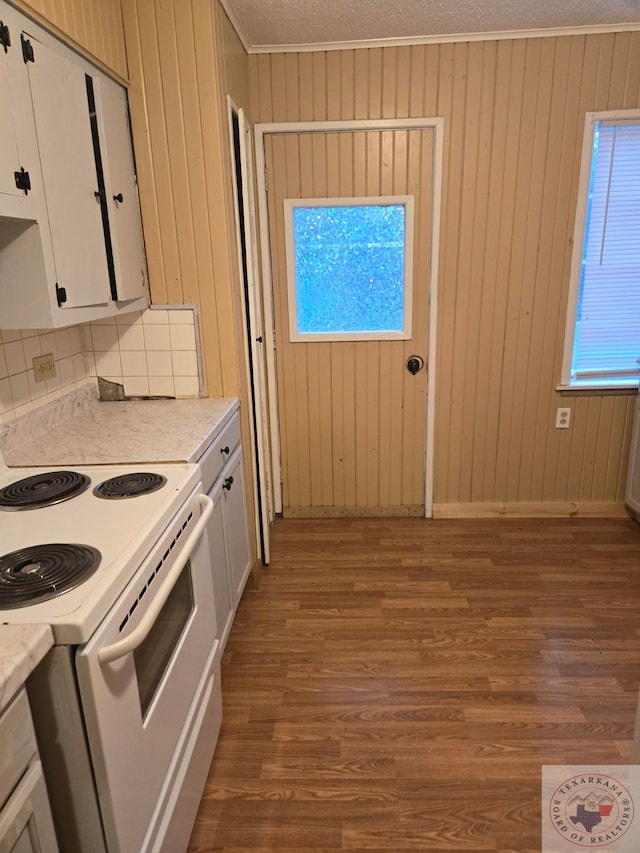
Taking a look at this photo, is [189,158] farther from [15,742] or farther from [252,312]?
[15,742]

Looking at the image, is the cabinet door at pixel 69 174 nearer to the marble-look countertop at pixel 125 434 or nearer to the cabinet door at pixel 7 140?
the cabinet door at pixel 7 140

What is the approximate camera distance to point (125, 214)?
2.12 metres

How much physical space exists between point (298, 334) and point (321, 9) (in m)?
1.50

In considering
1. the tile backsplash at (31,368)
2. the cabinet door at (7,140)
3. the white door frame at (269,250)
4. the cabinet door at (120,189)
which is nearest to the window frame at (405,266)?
the white door frame at (269,250)

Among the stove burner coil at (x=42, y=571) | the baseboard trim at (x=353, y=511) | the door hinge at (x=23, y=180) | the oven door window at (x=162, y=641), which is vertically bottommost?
the baseboard trim at (x=353, y=511)

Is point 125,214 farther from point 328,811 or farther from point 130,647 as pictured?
point 328,811

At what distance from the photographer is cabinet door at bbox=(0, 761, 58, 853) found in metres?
0.82

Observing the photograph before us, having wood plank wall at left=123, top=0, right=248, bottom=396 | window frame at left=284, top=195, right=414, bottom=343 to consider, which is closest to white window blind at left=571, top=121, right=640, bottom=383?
window frame at left=284, top=195, right=414, bottom=343

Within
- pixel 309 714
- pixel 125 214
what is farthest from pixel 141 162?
pixel 309 714

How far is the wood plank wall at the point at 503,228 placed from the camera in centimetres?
275

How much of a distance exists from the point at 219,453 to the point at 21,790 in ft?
4.39

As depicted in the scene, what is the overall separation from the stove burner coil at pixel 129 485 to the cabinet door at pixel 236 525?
1.87 ft

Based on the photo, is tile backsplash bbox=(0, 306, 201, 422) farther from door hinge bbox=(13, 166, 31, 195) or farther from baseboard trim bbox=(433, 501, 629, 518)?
baseboard trim bbox=(433, 501, 629, 518)

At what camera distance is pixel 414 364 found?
314 centimetres
